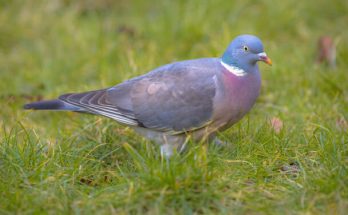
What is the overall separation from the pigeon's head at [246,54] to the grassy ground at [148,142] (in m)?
0.43

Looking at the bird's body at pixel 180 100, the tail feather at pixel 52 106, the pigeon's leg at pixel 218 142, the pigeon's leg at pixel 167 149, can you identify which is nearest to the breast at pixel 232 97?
the bird's body at pixel 180 100

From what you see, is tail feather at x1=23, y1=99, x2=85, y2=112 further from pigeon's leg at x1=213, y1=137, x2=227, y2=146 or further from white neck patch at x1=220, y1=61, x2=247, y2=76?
white neck patch at x1=220, y1=61, x2=247, y2=76

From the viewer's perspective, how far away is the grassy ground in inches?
130

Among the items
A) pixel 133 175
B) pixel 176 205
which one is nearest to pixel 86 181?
pixel 133 175

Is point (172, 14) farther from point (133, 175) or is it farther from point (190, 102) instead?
point (133, 175)

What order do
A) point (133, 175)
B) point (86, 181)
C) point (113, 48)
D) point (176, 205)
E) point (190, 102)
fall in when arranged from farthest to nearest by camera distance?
point (113, 48)
point (190, 102)
point (86, 181)
point (133, 175)
point (176, 205)

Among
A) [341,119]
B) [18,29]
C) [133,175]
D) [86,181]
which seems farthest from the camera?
[18,29]

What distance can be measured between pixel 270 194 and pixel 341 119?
141cm

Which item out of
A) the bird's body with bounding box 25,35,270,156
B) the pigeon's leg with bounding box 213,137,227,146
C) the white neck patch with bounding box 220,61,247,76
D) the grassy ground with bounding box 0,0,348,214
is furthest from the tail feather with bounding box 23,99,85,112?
the white neck patch with bounding box 220,61,247,76

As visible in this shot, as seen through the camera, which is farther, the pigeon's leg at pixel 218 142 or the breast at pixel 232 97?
the pigeon's leg at pixel 218 142

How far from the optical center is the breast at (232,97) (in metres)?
3.91

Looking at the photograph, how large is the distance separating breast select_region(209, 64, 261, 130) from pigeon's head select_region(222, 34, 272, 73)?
0.25 feet

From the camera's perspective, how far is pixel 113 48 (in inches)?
246

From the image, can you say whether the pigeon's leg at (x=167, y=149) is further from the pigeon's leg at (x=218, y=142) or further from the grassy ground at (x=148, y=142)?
the pigeon's leg at (x=218, y=142)
